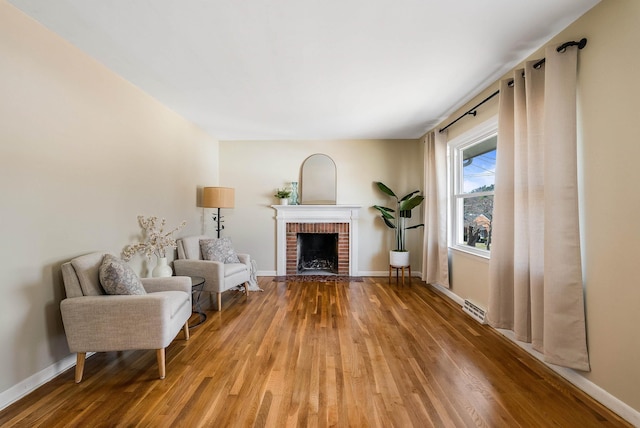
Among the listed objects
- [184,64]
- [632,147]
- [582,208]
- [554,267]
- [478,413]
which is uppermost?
[184,64]

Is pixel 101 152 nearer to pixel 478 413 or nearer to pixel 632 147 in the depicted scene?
pixel 478 413

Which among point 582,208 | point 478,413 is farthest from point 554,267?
point 478,413

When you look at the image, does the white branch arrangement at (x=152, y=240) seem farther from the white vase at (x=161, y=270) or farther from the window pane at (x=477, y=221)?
the window pane at (x=477, y=221)

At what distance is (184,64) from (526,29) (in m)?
2.71

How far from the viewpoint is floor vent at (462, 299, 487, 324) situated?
2898 millimetres

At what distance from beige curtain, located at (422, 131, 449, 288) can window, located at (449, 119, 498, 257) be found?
115mm

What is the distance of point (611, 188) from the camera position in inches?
64.7

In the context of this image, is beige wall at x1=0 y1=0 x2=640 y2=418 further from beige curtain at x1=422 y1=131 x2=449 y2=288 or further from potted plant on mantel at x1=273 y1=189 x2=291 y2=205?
potted plant on mantel at x1=273 y1=189 x2=291 y2=205

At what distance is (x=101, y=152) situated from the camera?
244 centimetres

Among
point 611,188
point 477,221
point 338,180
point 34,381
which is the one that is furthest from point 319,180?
point 34,381

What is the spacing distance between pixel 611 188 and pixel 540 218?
1.55ft

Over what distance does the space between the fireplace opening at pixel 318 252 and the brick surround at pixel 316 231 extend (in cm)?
28

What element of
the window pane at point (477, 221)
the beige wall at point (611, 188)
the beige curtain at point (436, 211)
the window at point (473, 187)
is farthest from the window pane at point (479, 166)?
the beige wall at point (611, 188)

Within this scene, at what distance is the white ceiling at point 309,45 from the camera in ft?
5.73
